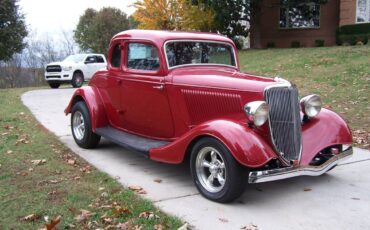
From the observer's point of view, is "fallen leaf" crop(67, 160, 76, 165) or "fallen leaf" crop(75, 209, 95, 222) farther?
"fallen leaf" crop(67, 160, 76, 165)

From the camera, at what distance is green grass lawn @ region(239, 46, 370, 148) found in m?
9.23

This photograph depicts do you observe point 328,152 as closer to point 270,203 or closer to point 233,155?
point 270,203

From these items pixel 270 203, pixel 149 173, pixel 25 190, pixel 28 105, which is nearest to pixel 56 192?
pixel 25 190

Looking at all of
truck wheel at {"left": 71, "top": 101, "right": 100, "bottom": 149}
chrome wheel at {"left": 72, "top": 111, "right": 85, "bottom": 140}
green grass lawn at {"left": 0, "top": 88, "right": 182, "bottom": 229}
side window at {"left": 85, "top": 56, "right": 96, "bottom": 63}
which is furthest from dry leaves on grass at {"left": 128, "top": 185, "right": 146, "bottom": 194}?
side window at {"left": 85, "top": 56, "right": 96, "bottom": 63}

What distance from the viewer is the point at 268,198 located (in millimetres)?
5062

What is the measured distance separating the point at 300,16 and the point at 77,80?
43.8ft

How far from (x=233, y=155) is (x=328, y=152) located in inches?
63.9

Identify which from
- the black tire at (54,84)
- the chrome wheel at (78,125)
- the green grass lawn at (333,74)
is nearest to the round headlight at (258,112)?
the green grass lawn at (333,74)

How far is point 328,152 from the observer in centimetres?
559

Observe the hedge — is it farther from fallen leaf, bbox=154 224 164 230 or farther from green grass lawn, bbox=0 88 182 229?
fallen leaf, bbox=154 224 164 230

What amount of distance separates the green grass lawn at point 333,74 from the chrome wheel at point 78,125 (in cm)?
464

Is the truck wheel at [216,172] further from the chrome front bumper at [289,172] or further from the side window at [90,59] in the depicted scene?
the side window at [90,59]

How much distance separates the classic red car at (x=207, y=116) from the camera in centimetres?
477

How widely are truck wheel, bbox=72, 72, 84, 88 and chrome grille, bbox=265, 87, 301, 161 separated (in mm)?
17575
